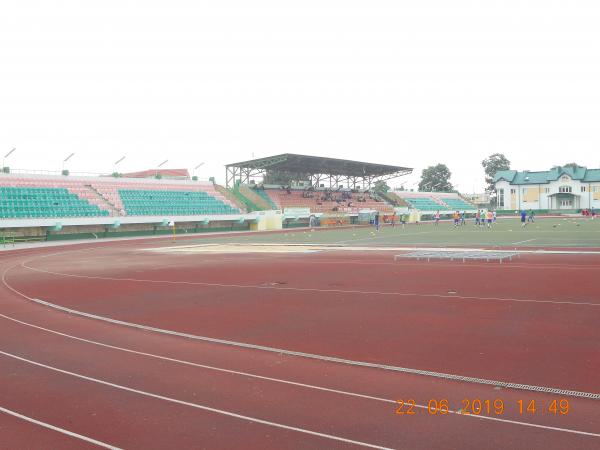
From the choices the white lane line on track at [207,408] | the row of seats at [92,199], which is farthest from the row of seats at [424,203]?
the white lane line on track at [207,408]

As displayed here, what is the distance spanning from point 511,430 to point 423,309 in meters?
6.92

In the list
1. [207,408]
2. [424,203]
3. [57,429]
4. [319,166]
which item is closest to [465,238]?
[207,408]

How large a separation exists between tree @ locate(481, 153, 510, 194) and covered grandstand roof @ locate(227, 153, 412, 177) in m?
58.1

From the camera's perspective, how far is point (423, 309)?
1252cm

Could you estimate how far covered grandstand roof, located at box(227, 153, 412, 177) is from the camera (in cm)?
6453

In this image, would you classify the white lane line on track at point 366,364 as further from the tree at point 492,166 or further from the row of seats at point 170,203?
the tree at point 492,166

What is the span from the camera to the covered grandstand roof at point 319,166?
2540 inches

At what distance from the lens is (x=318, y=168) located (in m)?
75.2

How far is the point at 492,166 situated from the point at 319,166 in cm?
7613

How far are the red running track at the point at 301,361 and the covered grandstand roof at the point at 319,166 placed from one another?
47.6m

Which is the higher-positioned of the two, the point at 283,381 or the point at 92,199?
the point at 92,199

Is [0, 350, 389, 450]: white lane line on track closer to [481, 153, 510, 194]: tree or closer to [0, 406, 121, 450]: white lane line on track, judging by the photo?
[0, 406, 121, 450]: white lane line on track

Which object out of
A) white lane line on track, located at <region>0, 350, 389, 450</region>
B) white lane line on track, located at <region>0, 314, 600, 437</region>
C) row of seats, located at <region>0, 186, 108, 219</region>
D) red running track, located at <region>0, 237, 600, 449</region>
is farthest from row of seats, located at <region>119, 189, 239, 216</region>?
white lane line on track, located at <region>0, 350, 389, 450</region>

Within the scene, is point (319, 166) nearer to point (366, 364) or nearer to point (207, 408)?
point (366, 364)
